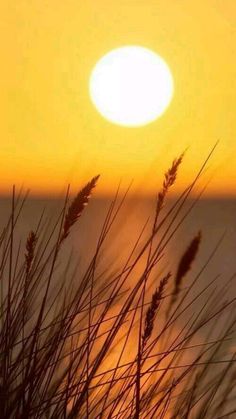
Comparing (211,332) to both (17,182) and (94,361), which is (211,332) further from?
(17,182)

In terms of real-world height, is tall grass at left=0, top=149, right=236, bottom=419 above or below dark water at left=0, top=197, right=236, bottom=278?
below

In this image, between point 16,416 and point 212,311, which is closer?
point 16,416

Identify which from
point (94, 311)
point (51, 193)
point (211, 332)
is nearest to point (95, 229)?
point (51, 193)

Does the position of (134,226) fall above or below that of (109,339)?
above

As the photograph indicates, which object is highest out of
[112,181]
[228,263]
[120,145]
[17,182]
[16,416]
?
[120,145]

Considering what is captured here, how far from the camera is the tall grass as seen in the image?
38.4 inches

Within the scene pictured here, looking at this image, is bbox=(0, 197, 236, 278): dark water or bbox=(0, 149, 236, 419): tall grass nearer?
bbox=(0, 149, 236, 419): tall grass

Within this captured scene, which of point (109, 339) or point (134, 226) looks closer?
point (109, 339)

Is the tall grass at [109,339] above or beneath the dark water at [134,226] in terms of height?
beneath

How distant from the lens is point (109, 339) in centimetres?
98

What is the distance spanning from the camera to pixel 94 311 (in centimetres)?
109

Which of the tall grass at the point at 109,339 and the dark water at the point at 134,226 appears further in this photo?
the dark water at the point at 134,226

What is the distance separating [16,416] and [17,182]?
0.81 metres

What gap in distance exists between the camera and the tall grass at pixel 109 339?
38.4 inches
